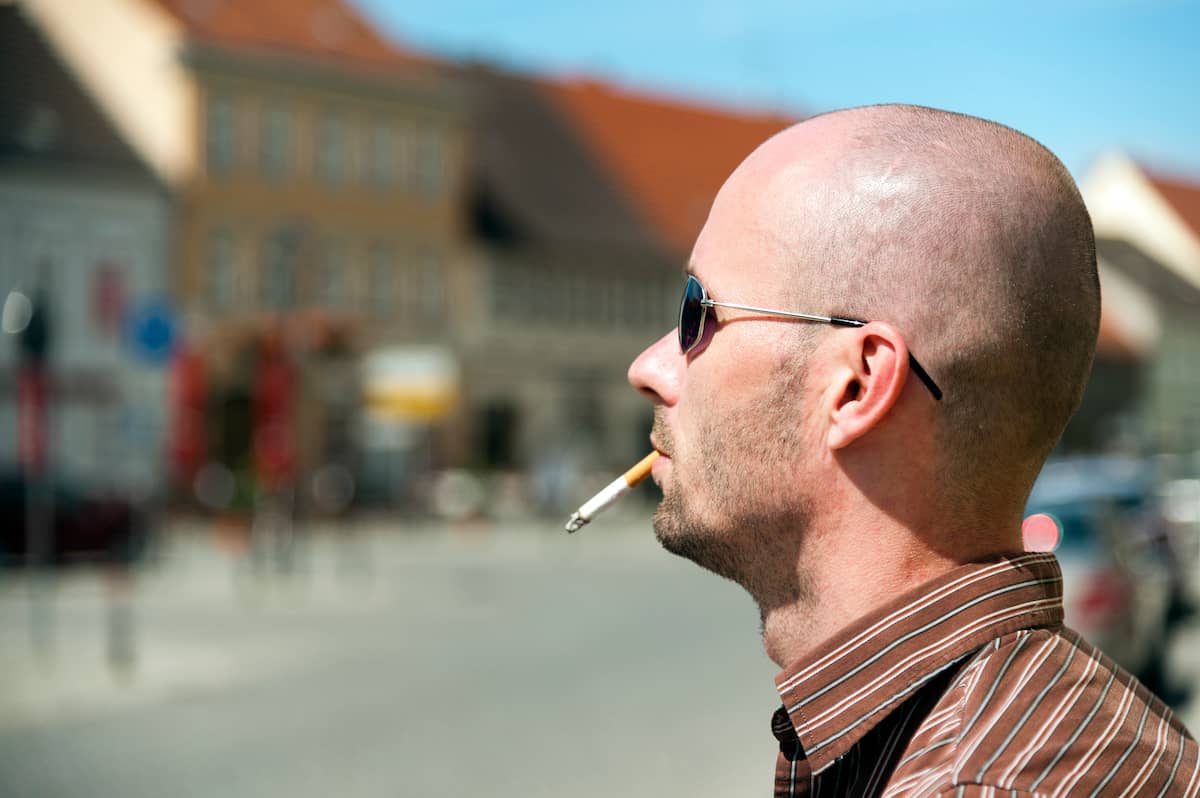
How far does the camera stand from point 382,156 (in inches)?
1857

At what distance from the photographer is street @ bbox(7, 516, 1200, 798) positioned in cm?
867

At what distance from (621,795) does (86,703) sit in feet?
15.8

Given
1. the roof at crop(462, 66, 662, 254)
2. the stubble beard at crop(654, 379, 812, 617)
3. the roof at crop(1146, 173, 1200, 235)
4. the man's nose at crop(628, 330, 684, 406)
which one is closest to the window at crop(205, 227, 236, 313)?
the roof at crop(462, 66, 662, 254)

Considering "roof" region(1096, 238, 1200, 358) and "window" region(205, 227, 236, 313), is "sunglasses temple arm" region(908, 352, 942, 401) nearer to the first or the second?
"roof" region(1096, 238, 1200, 358)

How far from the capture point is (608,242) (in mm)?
49562

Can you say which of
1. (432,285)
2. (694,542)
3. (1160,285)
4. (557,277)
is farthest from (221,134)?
(694,542)

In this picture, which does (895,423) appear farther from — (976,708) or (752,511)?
(976,708)

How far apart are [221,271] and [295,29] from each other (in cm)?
699

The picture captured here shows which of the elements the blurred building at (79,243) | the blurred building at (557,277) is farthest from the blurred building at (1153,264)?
the blurred building at (557,277)

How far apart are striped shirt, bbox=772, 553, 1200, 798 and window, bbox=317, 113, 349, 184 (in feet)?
148

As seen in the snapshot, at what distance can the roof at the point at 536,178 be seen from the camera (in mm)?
49562

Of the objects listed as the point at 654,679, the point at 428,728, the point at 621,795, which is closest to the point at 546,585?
the point at 654,679

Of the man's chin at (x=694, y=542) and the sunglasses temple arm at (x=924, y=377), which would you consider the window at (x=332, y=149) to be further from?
the sunglasses temple arm at (x=924, y=377)

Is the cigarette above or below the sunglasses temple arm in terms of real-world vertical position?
below
